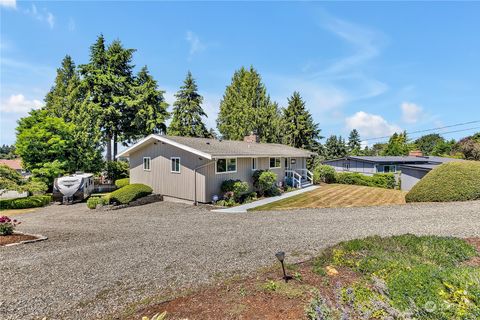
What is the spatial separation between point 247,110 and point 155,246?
104ft

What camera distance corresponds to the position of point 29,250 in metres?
8.05

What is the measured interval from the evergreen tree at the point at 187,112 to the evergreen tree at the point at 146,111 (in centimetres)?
272

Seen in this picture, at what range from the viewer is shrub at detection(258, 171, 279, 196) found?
18.1m

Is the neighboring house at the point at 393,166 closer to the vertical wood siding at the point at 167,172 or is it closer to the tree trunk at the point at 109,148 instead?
the vertical wood siding at the point at 167,172

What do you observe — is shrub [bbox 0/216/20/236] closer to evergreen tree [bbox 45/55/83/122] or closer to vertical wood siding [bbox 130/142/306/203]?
vertical wood siding [bbox 130/142/306/203]

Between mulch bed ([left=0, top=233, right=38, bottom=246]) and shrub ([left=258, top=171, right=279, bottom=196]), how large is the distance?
12952 millimetres

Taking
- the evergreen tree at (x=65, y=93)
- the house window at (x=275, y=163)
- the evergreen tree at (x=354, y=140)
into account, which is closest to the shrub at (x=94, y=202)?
the house window at (x=275, y=163)

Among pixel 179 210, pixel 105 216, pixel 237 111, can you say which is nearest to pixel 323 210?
pixel 179 210

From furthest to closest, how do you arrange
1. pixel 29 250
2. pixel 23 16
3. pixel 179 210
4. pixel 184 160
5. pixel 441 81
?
pixel 441 81
pixel 184 160
pixel 179 210
pixel 23 16
pixel 29 250

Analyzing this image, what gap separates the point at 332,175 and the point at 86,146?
26179 mm

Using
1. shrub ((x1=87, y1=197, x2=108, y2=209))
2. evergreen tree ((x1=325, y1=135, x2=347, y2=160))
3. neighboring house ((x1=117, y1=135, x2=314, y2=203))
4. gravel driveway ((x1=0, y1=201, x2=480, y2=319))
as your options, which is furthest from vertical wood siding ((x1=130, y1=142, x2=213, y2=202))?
evergreen tree ((x1=325, y1=135, x2=347, y2=160))

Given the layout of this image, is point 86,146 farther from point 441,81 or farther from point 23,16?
→ point 441,81

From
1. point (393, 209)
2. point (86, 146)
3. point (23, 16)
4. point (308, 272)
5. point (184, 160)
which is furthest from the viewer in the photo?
point (86, 146)

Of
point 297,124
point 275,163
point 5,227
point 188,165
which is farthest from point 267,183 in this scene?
point 297,124
